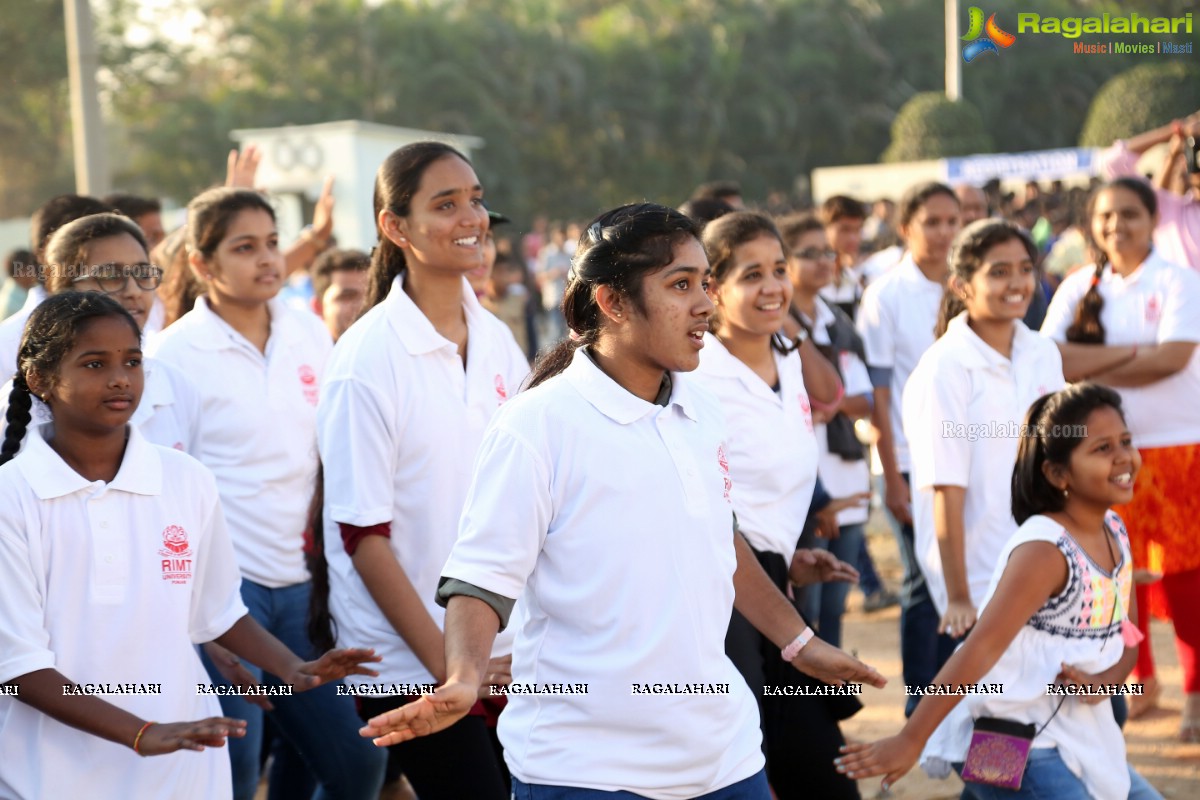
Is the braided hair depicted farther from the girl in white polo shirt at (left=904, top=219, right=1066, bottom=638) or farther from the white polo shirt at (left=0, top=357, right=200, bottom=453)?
the girl in white polo shirt at (left=904, top=219, right=1066, bottom=638)

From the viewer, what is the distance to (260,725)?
420 centimetres

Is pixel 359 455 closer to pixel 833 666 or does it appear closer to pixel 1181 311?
pixel 833 666

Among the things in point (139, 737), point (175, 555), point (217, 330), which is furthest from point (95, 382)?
point (217, 330)

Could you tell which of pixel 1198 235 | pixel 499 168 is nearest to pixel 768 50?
pixel 499 168

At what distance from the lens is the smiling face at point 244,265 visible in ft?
14.8

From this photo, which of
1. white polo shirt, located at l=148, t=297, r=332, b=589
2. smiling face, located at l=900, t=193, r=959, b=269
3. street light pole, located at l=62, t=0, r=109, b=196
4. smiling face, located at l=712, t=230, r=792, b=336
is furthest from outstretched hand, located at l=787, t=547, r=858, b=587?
street light pole, located at l=62, t=0, r=109, b=196

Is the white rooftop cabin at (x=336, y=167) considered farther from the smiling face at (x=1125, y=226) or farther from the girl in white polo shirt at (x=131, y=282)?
the girl in white polo shirt at (x=131, y=282)

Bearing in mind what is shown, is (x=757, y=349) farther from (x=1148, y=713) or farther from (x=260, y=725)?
(x=1148, y=713)

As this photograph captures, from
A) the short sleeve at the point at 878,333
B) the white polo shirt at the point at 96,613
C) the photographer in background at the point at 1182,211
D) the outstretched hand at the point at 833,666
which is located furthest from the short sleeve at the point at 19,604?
the photographer in background at the point at 1182,211

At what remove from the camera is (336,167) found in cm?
1694

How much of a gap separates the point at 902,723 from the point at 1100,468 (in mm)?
2523

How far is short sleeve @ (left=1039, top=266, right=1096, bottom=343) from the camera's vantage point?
5914 mm

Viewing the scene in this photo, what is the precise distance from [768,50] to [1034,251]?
126 ft

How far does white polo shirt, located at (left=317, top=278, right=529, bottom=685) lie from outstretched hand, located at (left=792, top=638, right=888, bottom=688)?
0.82m
